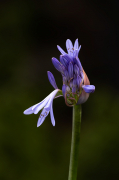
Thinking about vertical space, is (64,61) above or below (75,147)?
above

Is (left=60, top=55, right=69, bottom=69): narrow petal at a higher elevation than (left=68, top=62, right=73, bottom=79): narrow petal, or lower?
higher

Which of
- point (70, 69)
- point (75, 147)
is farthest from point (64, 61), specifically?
point (75, 147)

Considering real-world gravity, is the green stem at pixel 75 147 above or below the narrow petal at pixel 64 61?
below

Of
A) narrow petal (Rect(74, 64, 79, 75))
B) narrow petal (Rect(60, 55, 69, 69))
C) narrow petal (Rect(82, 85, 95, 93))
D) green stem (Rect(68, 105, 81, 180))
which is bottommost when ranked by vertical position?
green stem (Rect(68, 105, 81, 180))

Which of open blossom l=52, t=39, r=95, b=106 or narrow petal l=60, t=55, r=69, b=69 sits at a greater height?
narrow petal l=60, t=55, r=69, b=69

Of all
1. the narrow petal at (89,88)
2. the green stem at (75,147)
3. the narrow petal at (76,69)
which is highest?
the narrow petal at (76,69)

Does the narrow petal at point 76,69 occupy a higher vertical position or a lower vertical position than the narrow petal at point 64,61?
lower

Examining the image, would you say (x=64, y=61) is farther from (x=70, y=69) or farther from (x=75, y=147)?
(x=75, y=147)
